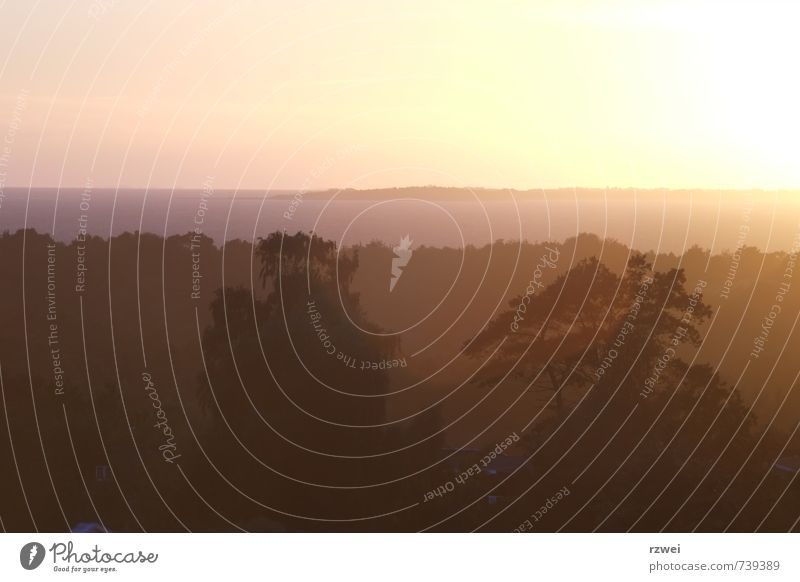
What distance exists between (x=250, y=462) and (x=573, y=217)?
5427 mm

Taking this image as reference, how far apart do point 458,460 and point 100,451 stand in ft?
15.7

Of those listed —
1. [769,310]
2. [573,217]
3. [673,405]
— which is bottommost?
[673,405]

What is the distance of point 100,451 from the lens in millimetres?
13695

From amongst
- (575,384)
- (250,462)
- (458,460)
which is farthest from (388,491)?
(575,384)

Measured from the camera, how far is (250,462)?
13.7 m

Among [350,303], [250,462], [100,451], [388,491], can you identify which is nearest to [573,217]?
[350,303]

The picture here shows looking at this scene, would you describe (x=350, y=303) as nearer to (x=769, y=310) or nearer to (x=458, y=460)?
(x=458, y=460)

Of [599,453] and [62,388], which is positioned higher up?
[62,388]
